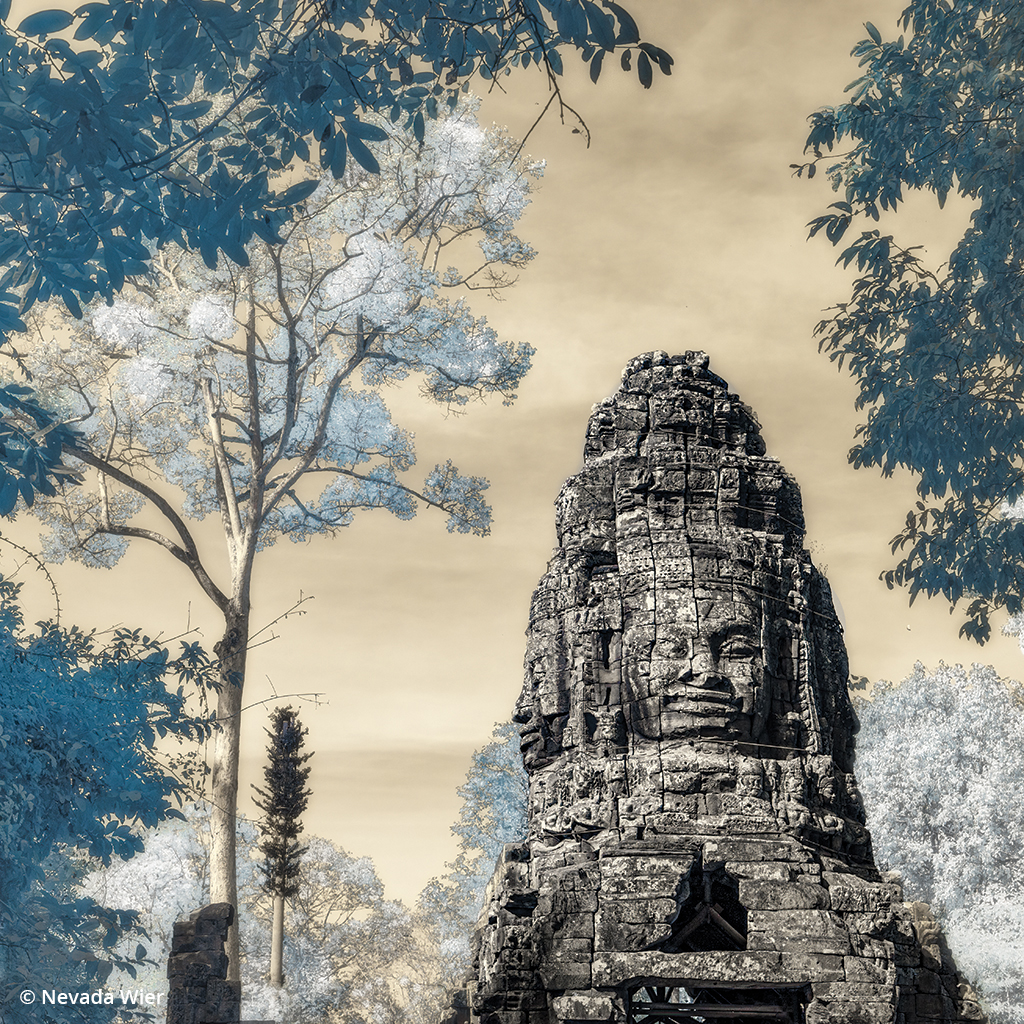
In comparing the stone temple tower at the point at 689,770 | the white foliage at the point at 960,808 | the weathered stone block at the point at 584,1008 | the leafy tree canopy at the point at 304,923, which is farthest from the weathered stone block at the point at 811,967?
the leafy tree canopy at the point at 304,923

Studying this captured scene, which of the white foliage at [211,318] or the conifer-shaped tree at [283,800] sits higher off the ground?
the white foliage at [211,318]

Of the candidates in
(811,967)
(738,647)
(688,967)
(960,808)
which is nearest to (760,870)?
(811,967)

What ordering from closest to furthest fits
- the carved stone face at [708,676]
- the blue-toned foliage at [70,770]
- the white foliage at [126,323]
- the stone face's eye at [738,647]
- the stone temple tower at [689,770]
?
the stone temple tower at [689,770] → the carved stone face at [708,676] → the stone face's eye at [738,647] → the blue-toned foliage at [70,770] → the white foliage at [126,323]

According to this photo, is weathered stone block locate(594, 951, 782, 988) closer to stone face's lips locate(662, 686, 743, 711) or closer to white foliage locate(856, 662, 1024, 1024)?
stone face's lips locate(662, 686, 743, 711)

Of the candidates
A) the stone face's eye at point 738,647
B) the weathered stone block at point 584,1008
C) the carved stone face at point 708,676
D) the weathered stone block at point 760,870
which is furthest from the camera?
the stone face's eye at point 738,647

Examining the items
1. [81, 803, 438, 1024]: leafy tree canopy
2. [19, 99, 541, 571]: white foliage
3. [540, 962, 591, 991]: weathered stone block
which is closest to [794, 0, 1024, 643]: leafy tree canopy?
[19, 99, 541, 571]: white foliage

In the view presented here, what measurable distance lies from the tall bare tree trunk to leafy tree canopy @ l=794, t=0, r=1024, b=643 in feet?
27.9

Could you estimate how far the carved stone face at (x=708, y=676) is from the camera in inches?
258

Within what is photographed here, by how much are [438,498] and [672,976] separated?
11.5 metres

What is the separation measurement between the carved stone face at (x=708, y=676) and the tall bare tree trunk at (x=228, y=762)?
23.0 feet

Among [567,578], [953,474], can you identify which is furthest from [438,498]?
[567,578]

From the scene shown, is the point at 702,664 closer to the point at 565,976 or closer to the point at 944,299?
the point at 565,976

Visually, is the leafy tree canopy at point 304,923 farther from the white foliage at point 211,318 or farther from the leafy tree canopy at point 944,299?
the leafy tree canopy at point 944,299

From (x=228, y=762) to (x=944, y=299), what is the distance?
10.7 meters
